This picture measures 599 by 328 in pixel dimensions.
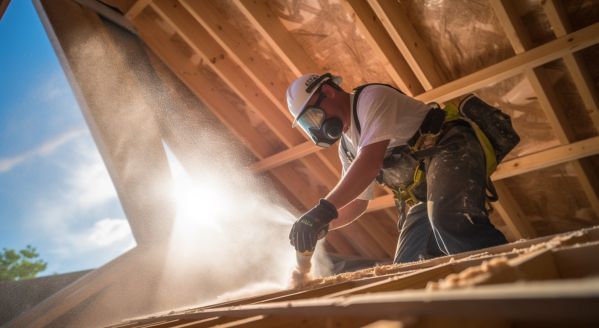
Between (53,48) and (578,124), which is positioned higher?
(53,48)

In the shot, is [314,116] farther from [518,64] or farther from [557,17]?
[557,17]

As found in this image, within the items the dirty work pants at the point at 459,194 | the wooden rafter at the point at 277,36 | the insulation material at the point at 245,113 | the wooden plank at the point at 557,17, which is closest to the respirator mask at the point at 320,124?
the dirty work pants at the point at 459,194

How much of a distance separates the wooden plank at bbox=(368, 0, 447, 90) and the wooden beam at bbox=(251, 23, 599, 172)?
14 cm

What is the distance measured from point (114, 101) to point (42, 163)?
5.38ft

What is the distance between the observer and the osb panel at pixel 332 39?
3443 mm

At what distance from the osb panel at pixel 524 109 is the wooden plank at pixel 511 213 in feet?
1.88

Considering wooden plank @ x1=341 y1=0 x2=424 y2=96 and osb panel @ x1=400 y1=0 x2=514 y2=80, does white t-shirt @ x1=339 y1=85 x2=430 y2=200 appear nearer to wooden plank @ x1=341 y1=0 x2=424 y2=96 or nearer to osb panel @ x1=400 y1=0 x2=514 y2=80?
wooden plank @ x1=341 y1=0 x2=424 y2=96

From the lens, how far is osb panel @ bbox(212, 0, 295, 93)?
380 cm

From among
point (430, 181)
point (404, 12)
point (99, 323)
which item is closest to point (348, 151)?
point (430, 181)

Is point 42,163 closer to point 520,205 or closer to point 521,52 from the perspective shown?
point 521,52

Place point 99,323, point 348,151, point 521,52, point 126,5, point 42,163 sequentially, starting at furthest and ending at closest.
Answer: point 42,163, point 126,5, point 99,323, point 521,52, point 348,151

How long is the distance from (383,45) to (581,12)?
143cm

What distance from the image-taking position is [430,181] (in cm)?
204

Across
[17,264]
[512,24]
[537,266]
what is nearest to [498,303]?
[537,266]
